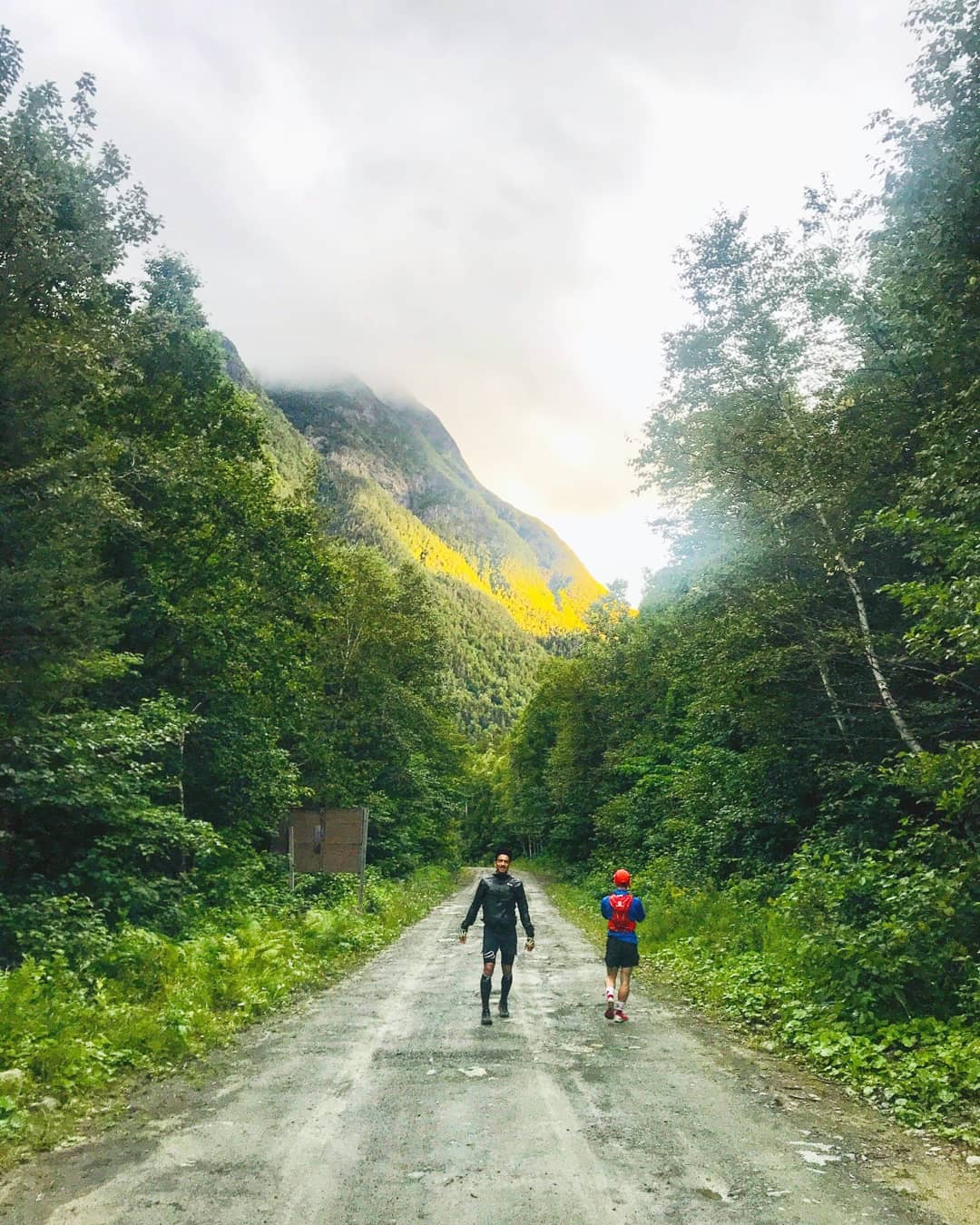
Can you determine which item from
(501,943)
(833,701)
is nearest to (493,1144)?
(501,943)

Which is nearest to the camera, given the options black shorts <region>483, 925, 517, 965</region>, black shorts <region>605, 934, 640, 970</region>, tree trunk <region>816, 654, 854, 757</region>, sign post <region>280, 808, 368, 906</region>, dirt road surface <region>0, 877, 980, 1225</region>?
dirt road surface <region>0, 877, 980, 1225</region>

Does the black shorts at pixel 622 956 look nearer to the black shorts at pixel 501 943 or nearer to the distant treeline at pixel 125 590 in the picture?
the black shorts at pixel 501 943

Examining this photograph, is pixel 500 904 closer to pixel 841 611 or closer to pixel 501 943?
pixel 501 943

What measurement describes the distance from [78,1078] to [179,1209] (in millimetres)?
3158

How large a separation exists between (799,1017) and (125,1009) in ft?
24.7

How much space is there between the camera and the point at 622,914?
33.6ft

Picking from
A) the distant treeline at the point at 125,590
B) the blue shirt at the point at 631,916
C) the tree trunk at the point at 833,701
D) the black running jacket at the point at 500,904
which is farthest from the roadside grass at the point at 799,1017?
the distant treeline at the point at 125,590

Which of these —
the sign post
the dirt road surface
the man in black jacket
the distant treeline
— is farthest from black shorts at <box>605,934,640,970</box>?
the sign post

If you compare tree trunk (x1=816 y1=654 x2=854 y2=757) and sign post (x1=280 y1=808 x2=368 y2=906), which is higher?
tree trunk (x1=816 y1=654 x2=854 y2=757)

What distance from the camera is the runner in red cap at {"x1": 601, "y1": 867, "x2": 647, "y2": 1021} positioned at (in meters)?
9.79

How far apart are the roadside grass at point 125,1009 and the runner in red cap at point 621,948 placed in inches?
181

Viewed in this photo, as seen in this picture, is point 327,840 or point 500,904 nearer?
point 500,904

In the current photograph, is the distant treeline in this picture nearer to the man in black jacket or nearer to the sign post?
the sign post

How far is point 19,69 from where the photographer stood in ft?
40.2
